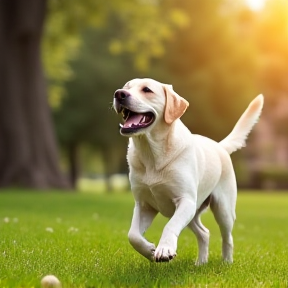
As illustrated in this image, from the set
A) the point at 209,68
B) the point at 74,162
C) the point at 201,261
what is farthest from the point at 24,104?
the point at 74,162

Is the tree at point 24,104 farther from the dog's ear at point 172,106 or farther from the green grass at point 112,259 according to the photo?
the dog's ear at point 172,106

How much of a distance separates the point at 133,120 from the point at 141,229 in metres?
0.90

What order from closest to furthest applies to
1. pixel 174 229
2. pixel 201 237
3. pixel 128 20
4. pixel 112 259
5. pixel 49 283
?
1. pixel 49 283
2. pixel 174 229
3. pixel 112 259
4. pixel 201 237
5. pixel 128 20

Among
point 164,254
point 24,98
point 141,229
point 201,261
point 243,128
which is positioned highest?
point 243,128

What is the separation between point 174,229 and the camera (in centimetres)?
503

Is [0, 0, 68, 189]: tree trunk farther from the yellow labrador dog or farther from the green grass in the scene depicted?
the yellow labrador dog

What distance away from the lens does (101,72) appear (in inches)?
1316

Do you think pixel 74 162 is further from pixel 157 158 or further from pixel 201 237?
pixel 157 158

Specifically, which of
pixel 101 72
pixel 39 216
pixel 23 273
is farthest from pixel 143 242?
pixel 101 72

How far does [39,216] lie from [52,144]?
964 cm

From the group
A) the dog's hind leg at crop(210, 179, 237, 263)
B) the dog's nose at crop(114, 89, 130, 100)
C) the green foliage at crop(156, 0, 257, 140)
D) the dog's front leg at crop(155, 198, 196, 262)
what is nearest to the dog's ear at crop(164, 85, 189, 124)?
the dog's nose at crop(114, 89, 130, 100)

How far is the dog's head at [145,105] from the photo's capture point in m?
5.20

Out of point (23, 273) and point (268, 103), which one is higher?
point (23, 273)

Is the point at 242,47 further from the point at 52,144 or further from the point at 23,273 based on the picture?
the point at 23,273
